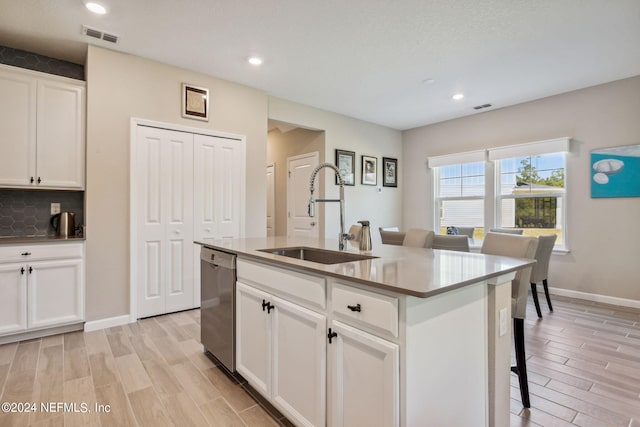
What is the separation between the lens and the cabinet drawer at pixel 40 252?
106 inches

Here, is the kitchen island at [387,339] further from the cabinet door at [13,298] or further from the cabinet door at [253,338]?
the cabinet door at [13,298]

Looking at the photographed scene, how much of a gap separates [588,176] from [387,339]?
4.47m

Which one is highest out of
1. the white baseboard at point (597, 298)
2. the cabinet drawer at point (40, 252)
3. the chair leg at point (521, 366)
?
the cabinet drawer at point (40, 252)

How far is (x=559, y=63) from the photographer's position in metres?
3.41

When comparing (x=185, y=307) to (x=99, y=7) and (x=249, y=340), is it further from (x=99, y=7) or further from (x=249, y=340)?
(x=99, y=7)

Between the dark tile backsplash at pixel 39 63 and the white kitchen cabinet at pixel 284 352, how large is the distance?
3312 mm

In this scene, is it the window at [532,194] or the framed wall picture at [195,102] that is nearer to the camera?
the framed wall picture at [195,102]

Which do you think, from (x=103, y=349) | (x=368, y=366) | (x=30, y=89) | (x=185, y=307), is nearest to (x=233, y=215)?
(x=185, y=307)

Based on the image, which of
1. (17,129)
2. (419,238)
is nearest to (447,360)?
(419,238)

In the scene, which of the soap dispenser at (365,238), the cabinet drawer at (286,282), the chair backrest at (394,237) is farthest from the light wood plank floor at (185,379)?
the chair backrest at (394,237)

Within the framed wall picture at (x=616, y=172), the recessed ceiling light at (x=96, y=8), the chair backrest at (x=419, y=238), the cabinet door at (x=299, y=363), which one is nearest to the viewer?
the cabinet door at (x=299, y=363)

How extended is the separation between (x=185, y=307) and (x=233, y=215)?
1.20 meters

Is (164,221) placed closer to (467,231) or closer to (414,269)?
(414,269)

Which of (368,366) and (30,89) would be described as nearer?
(368,366)
